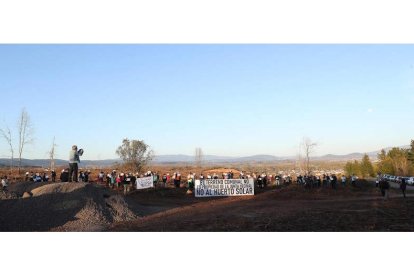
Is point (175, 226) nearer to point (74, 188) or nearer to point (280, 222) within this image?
point (280, 222)

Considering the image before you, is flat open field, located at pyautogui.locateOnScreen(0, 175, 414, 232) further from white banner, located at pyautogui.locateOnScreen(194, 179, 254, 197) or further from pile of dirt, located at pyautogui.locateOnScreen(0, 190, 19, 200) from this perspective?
white banner, located at pyautogui.locateOnScreen(194, 179, 254, 197)

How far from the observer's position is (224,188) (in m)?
28.2

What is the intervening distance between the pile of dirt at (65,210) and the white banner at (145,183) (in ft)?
41.6

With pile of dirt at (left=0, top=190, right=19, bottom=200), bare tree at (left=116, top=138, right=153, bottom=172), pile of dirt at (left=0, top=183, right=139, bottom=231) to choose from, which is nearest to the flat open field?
pile of dirt at (left=0, top=183, right=139, bottom=231)

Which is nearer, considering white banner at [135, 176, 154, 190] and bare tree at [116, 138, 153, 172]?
white banner at [135, 176, 154, 190]

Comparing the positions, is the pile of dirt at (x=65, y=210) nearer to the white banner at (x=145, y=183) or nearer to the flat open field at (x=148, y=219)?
the flat open field at (x=148, y=219)

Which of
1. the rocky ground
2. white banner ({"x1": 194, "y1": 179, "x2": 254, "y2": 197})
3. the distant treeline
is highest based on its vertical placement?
the distant treeline

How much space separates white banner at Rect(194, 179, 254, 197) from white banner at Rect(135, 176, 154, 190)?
6.97m

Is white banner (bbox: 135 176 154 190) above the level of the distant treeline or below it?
below

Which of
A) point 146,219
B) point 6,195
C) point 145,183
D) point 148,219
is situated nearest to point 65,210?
point 146,219

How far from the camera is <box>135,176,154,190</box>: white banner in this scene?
34.1 metres

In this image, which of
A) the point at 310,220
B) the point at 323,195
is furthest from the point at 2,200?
the point at 323,195

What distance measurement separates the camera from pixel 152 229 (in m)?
13.8

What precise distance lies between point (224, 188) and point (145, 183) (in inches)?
366
